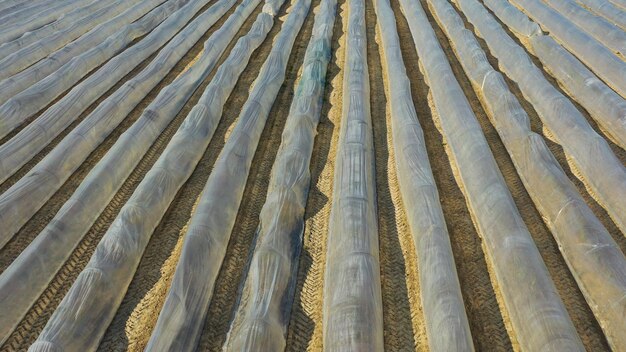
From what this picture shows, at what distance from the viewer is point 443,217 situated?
11.7ft

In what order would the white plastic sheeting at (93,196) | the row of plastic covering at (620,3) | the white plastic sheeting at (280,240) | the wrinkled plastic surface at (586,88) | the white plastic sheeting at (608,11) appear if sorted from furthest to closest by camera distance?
the row of plastic covering at (620,3)
the white plastic sheeting at (608,11)
the wrinkled plastic surface at (586,88)
the white plastic sheeting at (93,196)
the white plastic sheeting at (280,240)

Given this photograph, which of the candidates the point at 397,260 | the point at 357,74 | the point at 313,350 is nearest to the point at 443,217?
the point at 397,260

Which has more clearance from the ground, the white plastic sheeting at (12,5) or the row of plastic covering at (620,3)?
the row of plastic covering at (620,3)

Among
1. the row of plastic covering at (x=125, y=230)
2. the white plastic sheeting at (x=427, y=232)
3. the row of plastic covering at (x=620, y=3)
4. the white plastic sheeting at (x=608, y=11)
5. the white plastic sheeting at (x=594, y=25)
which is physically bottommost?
the row of plastic covering at (x=125, y=230)

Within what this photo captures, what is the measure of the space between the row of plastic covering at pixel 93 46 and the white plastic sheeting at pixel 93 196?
69.6 inches

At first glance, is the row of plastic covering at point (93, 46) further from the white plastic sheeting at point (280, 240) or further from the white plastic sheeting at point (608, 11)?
the white plastic sheeting at point (608, 11)

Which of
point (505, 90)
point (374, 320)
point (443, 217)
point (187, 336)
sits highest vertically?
point (505, 90)

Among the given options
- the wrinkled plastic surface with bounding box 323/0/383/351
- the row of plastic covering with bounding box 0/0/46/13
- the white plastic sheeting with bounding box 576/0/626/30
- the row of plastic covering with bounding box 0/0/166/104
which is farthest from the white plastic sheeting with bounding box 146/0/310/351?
the row of plastic covering with bounding box 0/0/46/13

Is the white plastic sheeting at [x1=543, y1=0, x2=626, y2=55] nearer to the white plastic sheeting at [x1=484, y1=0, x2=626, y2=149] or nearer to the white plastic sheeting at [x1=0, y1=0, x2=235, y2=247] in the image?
the white plastic sheeting at [x1=484, y1=0, x2=626, y2=149]

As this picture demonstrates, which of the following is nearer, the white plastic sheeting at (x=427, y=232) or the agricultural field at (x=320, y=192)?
the white plastic sheeting at (x=427, y=232)

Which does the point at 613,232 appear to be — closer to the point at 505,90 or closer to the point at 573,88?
the point at 505,90

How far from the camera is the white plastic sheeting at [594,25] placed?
19.6ft

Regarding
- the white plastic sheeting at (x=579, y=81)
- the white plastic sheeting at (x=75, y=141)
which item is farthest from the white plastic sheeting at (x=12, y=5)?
the white plastic sheeting at (x=579, y=81)

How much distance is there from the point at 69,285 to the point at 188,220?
107 centimetres
